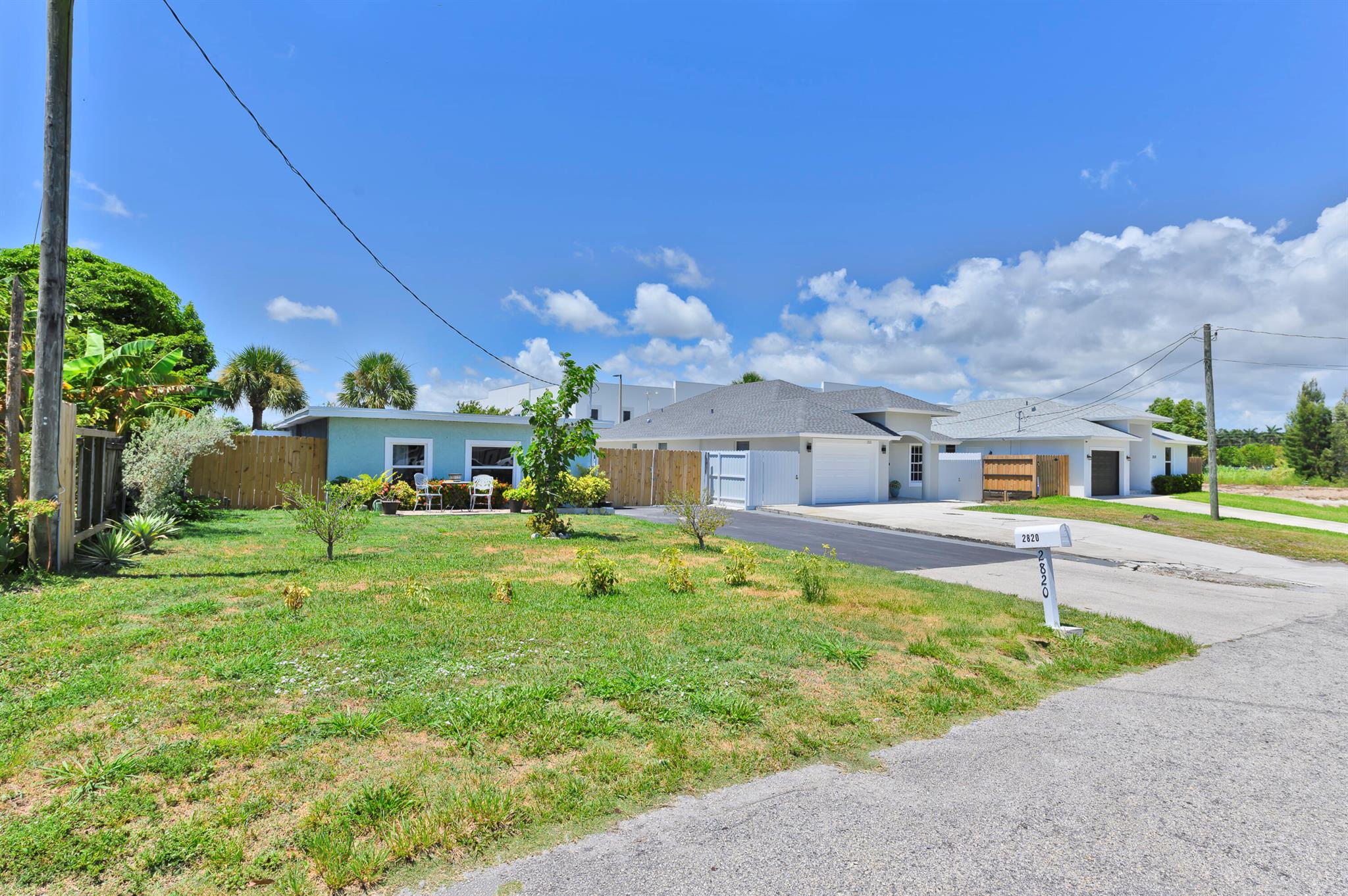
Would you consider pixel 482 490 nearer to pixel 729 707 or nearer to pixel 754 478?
pixel 754 478

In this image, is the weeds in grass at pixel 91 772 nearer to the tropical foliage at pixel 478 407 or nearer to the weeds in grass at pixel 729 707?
the weeds in grass at pixel 729 707

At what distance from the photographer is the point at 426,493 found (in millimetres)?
19109

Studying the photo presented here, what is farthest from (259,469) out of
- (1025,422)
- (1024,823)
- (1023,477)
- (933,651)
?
(1025,422)

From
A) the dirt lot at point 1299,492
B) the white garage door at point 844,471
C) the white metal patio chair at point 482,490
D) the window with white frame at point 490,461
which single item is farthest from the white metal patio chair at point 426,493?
the dirt lot at point 1299,492

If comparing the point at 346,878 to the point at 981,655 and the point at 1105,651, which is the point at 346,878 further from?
the point at 1105,651

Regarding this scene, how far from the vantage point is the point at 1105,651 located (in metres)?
6.32

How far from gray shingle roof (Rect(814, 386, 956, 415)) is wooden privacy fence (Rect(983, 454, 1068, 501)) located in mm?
3121

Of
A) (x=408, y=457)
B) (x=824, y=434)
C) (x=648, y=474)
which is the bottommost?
(x=648, y=474)

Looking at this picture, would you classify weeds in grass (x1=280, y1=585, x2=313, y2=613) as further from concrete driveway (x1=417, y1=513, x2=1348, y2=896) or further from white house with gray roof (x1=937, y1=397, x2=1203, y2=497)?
white house with gray roof (x1=937, y1=397, x2=1203, y2=497)

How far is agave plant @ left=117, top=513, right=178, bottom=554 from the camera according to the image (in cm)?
988

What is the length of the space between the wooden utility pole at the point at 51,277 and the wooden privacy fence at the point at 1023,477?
29.6 metres

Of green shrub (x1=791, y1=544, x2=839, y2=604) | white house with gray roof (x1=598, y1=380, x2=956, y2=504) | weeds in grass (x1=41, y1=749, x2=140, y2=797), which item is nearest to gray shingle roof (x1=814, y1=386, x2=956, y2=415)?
white house with gray roof (x1=598, y1=380, x2=956, y2=504)

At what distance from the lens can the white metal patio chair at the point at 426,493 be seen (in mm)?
19047

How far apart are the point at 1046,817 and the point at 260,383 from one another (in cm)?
3982
